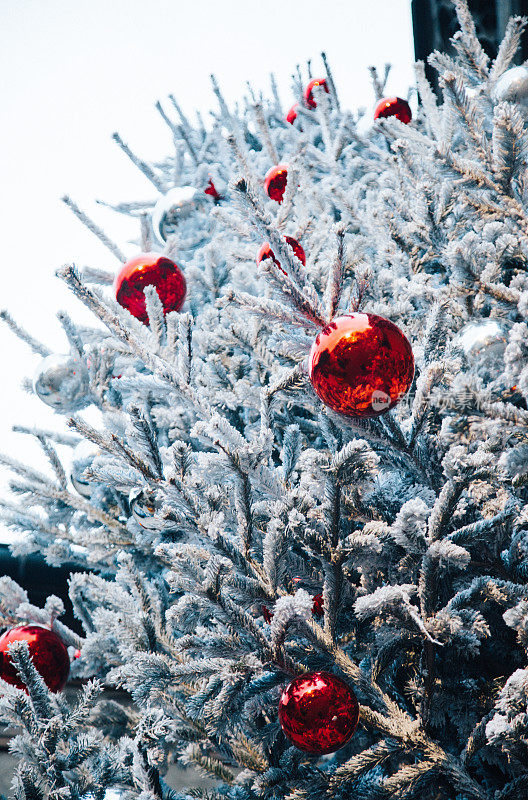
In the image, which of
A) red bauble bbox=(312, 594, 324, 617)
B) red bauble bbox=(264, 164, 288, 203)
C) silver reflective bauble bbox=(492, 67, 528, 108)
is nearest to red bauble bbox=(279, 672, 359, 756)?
red bauble bbox=(312, 594, 324, 617)

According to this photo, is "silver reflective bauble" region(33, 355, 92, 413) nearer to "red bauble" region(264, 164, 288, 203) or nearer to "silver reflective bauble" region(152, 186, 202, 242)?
"silver reflective bauble" region(152, 186, 202, 242)

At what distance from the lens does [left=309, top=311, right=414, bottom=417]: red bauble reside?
4.99 feet

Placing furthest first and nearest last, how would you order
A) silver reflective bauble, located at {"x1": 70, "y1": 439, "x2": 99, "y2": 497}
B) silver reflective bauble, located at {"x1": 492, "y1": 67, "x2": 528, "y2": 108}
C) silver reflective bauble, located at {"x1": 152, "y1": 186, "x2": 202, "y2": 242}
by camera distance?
silver reflective bauble, located at {"x1": 152, "y1": 186, "x2": 202, "y2": 242}
silver reflective bauble, located at {"x1": 70, "y1": 439, "x2": 99, "y2": 497}
silver reflective bauble, located at {"x1": 492, "y1": 67, "x2": 528, "y2": 108}

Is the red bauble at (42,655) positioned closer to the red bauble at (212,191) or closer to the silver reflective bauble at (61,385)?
the silver reflective bauble at (61,385)

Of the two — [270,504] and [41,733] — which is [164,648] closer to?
[41,733]

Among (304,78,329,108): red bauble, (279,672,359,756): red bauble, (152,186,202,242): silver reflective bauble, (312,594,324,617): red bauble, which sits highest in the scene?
(304,78,329,108): red bauble

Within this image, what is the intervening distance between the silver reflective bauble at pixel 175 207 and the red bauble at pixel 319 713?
3.19 m

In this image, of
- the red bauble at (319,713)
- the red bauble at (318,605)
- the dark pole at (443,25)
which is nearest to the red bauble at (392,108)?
the dark pole at (443,25)

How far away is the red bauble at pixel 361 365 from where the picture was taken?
1.52 m

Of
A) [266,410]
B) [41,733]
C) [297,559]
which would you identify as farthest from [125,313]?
[41,733]

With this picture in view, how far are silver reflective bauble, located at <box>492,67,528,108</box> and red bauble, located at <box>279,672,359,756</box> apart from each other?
2675 mm

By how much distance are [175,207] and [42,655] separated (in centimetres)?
286

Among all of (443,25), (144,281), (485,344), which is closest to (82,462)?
(144,281)

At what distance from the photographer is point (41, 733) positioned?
1915mm
